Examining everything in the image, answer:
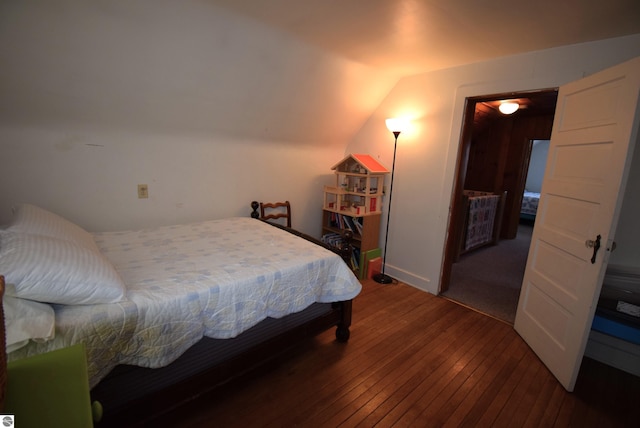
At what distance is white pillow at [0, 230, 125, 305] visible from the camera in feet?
3.34

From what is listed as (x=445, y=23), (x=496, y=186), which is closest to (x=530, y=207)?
(x=496, y=186)

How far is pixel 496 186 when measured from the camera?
530 cm

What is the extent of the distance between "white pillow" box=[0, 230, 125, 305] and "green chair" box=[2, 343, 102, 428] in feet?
1.90

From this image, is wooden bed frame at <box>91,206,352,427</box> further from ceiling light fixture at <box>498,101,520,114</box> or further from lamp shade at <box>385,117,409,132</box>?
ceiling light fixture at <box>498,101,520,114</box>

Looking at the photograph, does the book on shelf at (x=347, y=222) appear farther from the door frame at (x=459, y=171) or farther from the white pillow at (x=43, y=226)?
the white pillow at (x=43, y=226)

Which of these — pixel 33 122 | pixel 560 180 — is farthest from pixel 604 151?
pixel 33 122

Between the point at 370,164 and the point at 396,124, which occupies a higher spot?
the point at 396,124

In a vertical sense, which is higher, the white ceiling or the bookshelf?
the white ceiling

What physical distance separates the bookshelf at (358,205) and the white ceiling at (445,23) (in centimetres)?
124

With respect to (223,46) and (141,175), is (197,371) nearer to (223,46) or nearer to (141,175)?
(141,175)

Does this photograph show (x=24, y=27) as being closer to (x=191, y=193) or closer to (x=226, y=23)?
(x=226, y=23)

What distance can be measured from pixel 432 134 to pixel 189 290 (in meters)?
2.67

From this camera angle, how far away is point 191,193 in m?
2.73

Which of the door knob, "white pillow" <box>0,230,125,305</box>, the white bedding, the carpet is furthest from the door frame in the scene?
"white pillow" <box>0,230,125,305</box>
